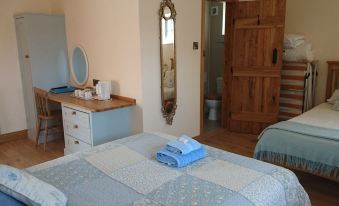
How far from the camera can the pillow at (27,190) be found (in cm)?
117

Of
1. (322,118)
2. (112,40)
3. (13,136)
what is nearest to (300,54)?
(322,118)

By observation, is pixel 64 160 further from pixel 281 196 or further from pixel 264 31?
pixel 264 31

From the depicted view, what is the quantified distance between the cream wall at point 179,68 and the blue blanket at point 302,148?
1.13 m

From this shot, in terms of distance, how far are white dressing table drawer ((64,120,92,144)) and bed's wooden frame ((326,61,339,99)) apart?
10.4 feet

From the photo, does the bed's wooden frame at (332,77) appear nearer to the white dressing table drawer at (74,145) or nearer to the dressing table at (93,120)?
the dressing table at (93,120)

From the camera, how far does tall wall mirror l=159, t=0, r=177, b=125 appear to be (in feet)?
10.1

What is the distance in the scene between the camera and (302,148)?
2.42 metres

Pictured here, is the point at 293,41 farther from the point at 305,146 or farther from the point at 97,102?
the point at 97,102

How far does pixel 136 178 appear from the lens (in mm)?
1532

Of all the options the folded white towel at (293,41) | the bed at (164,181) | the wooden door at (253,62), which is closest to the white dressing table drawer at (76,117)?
the bed at (164,181)

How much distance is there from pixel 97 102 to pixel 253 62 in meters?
2.21

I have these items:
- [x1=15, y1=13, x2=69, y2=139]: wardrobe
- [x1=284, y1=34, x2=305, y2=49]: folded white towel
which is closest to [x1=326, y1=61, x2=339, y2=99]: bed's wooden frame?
[x1=284, y1=34, x2=305, y2=49]: folded white towel

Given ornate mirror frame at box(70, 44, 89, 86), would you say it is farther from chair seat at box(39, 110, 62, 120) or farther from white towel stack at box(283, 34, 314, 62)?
white towel stack at box(283, 34, 314, 62)

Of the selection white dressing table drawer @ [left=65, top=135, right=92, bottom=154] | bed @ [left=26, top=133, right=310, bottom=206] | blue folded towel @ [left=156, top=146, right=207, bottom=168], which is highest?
blue folded towel @ [left=156, top=146, right=207, bottom=168]
